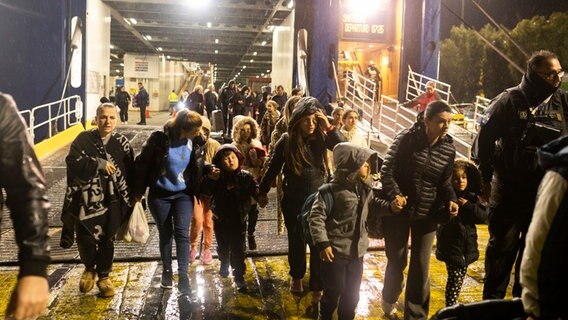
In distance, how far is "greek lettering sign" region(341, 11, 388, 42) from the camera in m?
22.5

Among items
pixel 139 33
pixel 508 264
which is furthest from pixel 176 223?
pixel 139 33

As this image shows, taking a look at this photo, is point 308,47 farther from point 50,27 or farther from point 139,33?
point 139,33

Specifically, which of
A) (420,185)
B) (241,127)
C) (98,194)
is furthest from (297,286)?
(241,127)

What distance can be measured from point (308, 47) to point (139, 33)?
1726 centimetres

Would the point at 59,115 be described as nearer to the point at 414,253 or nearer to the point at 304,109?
the point at 304,109

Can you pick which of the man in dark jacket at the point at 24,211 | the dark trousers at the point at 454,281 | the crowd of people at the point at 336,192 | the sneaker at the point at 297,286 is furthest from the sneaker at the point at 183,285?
the man in dark jacket at the point at 24,211

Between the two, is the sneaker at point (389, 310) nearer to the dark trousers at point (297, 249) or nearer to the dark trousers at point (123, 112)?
the dark trousers at point (297, 249)

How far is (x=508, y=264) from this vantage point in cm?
452

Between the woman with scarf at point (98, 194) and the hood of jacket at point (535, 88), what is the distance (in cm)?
375

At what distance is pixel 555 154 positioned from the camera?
6.81 feet

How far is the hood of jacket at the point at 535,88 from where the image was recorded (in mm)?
4383

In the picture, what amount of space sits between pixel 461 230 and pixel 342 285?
1.17 meters

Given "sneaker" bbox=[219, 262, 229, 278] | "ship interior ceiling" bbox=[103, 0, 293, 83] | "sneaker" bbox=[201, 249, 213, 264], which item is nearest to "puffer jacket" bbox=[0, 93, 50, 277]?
"sneaker" bbox=[219, 262, 229, 278]

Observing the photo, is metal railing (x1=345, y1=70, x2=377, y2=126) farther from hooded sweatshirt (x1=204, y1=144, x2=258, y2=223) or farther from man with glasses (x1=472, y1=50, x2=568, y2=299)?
man with glasses (x1=472, y1=50, x2=568, y2=299)
